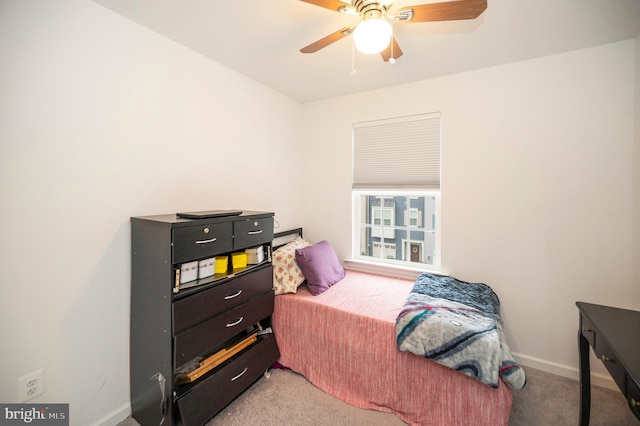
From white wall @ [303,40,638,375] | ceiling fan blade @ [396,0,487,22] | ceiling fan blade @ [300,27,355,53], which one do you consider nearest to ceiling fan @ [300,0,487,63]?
ceiling fan blade @ [396,0,487,22]

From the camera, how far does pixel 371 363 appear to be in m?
A: 1.73

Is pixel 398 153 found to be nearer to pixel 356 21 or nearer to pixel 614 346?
pixel 356 21

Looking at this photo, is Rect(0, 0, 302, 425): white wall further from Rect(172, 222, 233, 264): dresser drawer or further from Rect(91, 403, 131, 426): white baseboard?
Rect(172, 222, 233, 264): dresser drawer

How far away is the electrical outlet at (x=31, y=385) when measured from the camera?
1268mm

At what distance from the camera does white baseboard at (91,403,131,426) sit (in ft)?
4.98

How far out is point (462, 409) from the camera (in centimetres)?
146

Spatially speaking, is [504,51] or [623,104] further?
[504,51]

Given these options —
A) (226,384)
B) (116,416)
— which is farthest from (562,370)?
(116,416)

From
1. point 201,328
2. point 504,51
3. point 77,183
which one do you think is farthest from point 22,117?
point 504,51

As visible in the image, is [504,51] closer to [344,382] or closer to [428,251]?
[428,251]

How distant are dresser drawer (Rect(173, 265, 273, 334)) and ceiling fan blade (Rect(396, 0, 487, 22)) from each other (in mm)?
1800

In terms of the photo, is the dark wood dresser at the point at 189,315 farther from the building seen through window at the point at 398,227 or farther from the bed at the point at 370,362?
the building seen through window at the point at 398,227

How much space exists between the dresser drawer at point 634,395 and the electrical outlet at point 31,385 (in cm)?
264

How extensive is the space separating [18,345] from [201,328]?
0.83 meters
